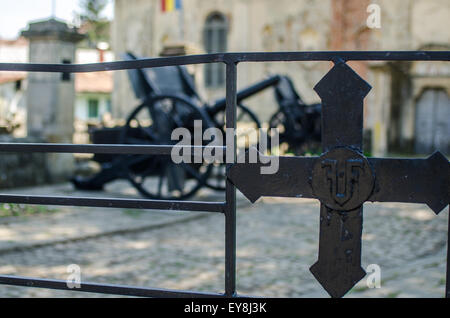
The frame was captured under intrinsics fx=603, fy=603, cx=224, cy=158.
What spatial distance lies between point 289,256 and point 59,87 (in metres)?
5.43

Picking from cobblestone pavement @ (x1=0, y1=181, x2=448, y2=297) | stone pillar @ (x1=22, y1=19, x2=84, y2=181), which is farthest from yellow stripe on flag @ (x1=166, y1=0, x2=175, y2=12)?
cobblestone pavement @ (x1=0, y1=181, x2=448, y2=297)

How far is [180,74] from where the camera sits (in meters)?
7.91

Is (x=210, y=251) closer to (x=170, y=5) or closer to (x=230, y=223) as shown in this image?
(x=230, y=223)

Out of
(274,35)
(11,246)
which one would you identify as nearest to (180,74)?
(11,246)

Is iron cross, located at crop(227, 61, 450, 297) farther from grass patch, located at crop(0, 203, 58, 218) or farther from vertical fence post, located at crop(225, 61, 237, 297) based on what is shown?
grass patch, located at crop(0, 203, 58, 218)

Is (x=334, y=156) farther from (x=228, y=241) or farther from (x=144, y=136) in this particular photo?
(x=144, y=136)

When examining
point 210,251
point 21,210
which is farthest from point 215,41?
point 210,251

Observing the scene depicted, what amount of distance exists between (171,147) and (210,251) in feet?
9.75

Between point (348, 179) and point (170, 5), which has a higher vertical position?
point (170, 5)

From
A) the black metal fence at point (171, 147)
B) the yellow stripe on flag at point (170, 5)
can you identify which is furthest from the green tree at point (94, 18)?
the black metal fence at point (171, 147)

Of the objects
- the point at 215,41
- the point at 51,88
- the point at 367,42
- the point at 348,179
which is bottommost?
the point at 348,179

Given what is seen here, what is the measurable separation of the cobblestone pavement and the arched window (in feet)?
46.0

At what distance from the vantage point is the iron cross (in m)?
1.62

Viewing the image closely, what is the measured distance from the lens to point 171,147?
5.82 feet
